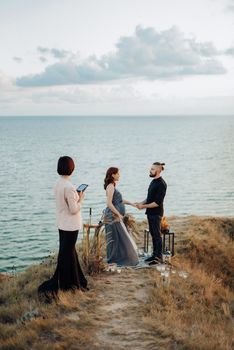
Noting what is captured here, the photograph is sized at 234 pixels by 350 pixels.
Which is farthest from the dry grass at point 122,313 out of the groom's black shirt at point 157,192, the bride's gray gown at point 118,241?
the groom's black shirt at point 157,192

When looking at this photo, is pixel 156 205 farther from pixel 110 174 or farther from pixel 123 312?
pixel 123 312

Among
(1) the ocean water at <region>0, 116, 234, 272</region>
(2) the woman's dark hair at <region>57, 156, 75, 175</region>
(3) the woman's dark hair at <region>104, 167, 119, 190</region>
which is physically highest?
(2) the woman's dark hair at <region>57, 156, 75, 175</region>

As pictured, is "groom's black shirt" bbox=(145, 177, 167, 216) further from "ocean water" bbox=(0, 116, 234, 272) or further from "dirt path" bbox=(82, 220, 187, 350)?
"ocean water" bbox=(0, 116, 234, 272)

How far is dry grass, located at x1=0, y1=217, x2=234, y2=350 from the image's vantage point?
24.8ft

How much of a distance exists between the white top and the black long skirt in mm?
178

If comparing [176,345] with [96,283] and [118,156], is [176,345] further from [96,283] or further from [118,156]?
[118,156]

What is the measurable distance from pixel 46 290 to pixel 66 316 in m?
1.19

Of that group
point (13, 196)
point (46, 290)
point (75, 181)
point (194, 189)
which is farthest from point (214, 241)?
point (75, 181)

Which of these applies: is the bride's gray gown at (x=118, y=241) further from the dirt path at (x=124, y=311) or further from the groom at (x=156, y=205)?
the groom at (x=156, y=205)

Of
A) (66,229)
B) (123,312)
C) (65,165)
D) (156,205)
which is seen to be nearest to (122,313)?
(123,312)

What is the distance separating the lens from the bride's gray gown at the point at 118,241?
1141 cm

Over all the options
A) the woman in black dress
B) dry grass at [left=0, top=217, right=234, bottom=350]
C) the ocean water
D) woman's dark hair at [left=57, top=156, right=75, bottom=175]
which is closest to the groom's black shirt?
dry grass at [left=0, top=217, right=234, bottom=350]

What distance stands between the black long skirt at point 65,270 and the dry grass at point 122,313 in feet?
0.76

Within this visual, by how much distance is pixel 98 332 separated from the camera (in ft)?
25.9
